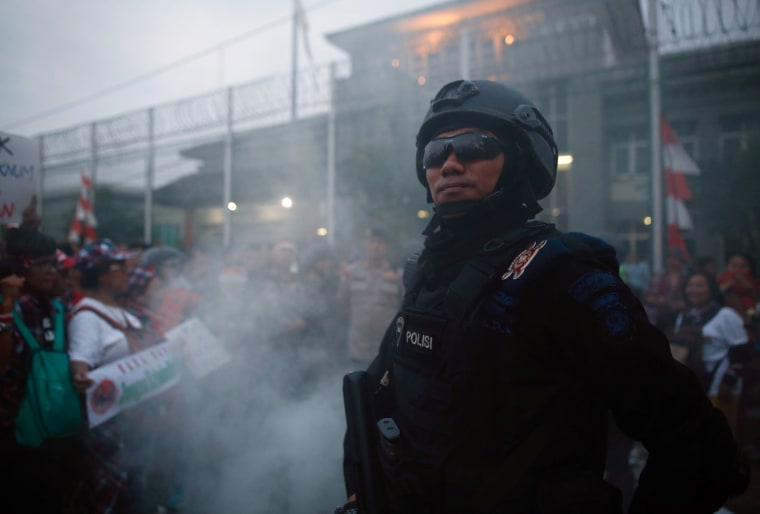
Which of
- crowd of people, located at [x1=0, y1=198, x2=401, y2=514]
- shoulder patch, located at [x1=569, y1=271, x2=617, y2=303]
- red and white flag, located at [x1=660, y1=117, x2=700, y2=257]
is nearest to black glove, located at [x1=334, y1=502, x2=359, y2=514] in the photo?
shoulder patch, located at [x1=569, y1=271, x2=617, y2=303]

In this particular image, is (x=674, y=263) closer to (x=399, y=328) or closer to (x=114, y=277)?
(x=399, y=328)

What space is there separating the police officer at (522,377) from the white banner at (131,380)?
210cm

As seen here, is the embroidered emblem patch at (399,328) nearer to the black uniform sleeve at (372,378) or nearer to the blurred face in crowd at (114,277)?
the black uniform sleeve at (372,378)

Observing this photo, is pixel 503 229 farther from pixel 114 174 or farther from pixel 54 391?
pixel 114 174

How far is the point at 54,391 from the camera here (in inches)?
96.3

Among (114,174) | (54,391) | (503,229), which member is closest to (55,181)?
(114,174)

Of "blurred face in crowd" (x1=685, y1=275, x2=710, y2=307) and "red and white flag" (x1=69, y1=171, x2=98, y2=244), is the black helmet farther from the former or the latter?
"red and white flag" (x1=69, y1=171, x2=98, y2=244)

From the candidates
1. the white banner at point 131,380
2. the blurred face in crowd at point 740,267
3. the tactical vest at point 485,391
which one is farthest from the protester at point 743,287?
the white banner at point 131,380

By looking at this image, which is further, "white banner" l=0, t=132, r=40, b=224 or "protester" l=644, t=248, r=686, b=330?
"protester" l=644, t=248, r=686, b=330

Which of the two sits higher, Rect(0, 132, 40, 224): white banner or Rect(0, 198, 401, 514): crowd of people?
Rect(0, 132, 40, 224): white banner

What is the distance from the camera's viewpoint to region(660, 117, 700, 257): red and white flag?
670 centimetres

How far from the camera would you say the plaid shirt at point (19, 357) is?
2443 millimetres

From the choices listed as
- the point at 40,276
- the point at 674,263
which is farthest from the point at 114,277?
the point at 674,263

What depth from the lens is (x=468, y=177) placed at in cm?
130
